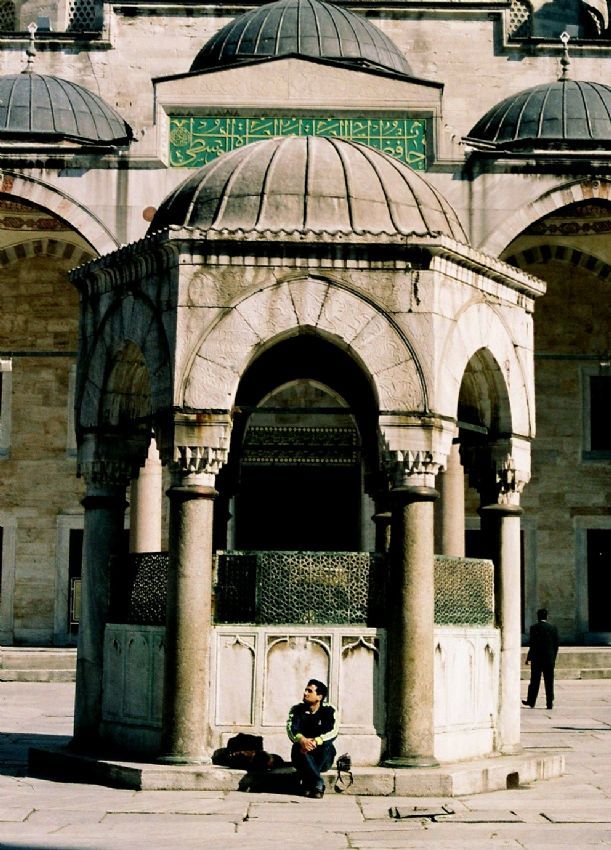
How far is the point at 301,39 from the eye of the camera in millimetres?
19141

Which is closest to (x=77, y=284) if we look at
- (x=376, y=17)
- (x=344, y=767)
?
(x=344, y=767)

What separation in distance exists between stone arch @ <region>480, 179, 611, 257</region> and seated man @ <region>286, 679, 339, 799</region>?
10797 mm

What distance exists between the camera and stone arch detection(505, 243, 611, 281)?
20.2 metres

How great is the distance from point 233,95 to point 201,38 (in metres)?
4.16

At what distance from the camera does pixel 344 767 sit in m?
7.06

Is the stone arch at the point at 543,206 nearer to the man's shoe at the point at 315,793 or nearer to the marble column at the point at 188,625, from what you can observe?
the marble column at the point at 188,625

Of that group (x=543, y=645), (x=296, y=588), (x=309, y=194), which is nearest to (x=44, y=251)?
(x=543, y=645)

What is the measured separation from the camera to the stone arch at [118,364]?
777 cm

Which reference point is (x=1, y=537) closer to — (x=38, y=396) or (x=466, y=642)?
(x=38, y=396)

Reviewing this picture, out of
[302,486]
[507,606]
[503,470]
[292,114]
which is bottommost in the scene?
[507,606]

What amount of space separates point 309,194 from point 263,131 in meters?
9.97

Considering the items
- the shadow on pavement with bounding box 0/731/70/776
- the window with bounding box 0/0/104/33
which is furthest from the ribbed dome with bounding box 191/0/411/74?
the shadow on pavement with bounding box 0/731/70/776

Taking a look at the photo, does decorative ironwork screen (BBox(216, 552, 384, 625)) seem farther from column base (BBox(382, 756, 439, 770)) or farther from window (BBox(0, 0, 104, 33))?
window (BBox(0, 0, 104, 33))

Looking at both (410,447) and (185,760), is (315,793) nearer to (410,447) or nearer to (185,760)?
(185,760)
